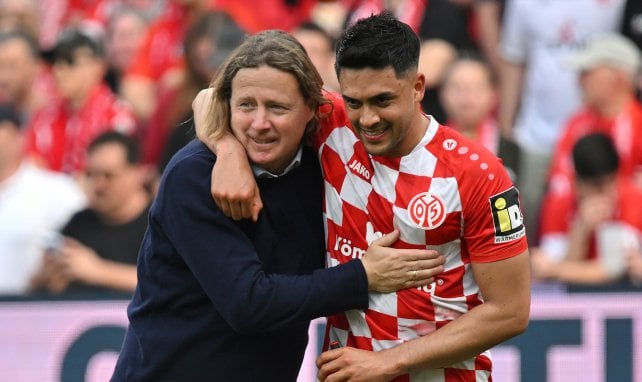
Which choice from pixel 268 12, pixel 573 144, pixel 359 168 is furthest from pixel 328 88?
pixel 359 168

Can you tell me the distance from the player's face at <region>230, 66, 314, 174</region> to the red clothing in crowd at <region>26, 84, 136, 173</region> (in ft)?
13.5

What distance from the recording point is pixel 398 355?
3.85m

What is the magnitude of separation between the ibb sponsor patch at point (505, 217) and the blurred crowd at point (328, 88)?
8.84ft

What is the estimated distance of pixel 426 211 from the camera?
12.4ft

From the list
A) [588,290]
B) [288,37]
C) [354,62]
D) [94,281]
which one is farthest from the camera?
[94,281]

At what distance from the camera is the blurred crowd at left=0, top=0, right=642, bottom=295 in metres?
6.81

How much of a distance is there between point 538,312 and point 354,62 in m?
2.95

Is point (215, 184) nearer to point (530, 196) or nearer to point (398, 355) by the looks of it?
point (398, 355)

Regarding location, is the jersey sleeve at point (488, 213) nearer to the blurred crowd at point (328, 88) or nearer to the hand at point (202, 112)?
the hand at point (202, 112)

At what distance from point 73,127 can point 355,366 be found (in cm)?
480

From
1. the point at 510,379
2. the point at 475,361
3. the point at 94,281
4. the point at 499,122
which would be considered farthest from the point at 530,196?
the point at 475,361

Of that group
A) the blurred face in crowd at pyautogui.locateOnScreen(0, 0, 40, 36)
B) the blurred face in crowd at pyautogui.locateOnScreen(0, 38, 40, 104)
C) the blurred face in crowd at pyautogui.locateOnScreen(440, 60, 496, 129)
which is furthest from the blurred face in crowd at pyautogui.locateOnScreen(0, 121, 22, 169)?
the blurred face in crowd at pyautogui.locateOnScreen(440, 60, 496, 129)

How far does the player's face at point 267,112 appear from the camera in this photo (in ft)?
12.6

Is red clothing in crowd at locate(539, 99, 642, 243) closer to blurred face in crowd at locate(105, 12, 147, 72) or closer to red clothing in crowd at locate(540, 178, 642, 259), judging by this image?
red clothing in crowd at locate(540, 178, 642, 259)
